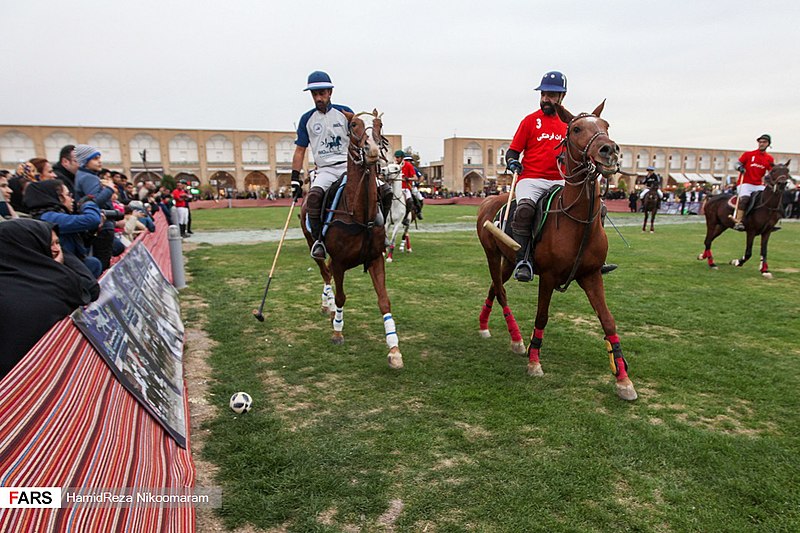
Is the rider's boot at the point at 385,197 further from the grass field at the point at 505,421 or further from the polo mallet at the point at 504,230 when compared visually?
the grass field at the point at 505,421

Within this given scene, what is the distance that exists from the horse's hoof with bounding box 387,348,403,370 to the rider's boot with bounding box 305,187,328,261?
1763 millimetres

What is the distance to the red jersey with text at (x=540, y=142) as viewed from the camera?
17.7 feet

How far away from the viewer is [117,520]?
215 cm

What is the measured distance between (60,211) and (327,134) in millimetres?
3355

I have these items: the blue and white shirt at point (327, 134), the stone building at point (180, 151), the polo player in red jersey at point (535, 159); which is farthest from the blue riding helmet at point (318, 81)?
the stone building at point (180, 151)

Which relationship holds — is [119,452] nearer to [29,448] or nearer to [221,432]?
[29,448]

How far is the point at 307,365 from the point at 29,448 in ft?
12.7

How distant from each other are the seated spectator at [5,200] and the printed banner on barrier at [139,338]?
1639mm

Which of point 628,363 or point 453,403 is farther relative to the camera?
point 628,363

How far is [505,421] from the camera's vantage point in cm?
429

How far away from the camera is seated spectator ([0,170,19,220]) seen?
6254 mm

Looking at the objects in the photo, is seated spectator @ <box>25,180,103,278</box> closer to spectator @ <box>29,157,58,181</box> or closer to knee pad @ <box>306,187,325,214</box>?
spectator @ <box>29,157,58,181</box>

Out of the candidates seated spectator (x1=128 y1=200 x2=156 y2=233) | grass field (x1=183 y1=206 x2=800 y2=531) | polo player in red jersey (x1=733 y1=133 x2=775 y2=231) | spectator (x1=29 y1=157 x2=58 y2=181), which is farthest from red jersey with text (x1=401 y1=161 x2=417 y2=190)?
spectator (x1=29 y1=157 x2=58 y2=181)

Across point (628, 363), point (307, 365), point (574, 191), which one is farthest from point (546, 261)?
point (307, 365)
